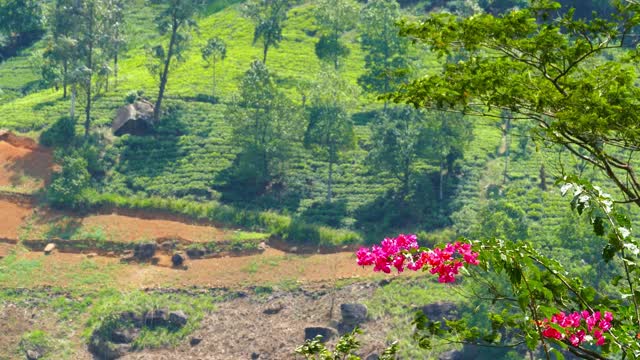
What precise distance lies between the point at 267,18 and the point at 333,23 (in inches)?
239

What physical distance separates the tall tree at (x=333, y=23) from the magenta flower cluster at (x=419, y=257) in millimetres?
70203

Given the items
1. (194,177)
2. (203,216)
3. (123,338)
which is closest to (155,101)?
(194,177)

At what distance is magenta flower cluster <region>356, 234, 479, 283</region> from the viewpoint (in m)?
14.1

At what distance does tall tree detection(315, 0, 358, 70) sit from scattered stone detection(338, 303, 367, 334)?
1308 inches

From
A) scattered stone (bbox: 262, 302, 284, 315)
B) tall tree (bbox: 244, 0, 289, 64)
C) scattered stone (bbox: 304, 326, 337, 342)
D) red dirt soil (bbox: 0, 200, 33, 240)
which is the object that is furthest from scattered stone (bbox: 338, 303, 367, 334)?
tall tree (bbox: 244, 0, 289, 64)

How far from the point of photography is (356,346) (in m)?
14.9

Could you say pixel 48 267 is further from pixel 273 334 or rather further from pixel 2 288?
pixel 273 334

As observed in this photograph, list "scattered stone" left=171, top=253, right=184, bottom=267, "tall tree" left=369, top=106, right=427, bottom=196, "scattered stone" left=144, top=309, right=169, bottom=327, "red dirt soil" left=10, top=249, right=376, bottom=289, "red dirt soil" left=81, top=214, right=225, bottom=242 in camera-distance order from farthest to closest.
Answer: "tall tree" left=369, top=106, right=427, bottom=196 < "red dirt soil" left=81, top=214, right=225, bottom=242 < "scattered stone" left=171, top=253, right=184, bottom=267 < "red dirt soil" left=10, top=249, right=376, bottom=289 < "scattered stone" left=144, top=309, right=169, bottom=327

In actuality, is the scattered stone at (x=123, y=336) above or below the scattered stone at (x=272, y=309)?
below

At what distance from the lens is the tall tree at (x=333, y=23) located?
8419 cm

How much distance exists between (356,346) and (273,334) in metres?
42.0

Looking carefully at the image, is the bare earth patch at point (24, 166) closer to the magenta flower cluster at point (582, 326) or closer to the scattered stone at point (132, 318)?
the scattered stone at point (132, 318)

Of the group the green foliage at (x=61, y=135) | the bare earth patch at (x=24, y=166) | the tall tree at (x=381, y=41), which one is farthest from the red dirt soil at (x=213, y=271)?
the tall tree at (x=381, y=41)

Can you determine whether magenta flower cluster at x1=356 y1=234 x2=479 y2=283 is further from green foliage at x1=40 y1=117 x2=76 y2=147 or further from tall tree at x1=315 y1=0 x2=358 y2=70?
tall tree at x1=315 y1=0 x2=358 y2=70
